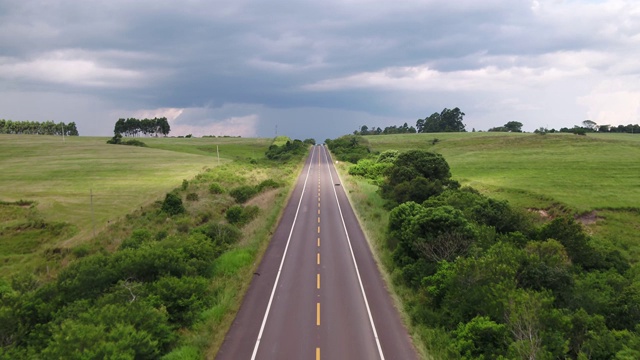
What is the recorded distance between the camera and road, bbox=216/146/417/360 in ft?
60.0

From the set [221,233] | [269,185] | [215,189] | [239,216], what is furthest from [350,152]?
[221,233]

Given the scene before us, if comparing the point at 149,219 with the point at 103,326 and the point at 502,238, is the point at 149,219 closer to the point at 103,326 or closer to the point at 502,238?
the point at 103,326

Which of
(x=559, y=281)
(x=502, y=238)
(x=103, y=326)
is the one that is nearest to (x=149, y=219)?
(x=103, y=326)

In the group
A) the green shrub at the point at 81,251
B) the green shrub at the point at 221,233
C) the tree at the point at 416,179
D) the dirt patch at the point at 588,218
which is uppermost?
the tree at the point at 416,179

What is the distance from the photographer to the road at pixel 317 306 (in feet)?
60.0

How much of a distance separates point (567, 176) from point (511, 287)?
5482 cm

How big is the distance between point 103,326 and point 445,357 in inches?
546

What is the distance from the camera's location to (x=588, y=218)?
45.8 m

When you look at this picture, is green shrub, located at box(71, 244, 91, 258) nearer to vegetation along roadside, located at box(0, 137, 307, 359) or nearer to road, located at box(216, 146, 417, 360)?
vegetation along roadside, located at box(0, 137, 307, 359)

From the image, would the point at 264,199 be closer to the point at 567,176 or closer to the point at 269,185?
the point at 269,185

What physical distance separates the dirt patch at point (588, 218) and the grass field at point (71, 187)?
179ft

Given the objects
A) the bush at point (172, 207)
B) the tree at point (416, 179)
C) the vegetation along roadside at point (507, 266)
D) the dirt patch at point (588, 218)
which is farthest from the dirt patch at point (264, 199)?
the dirt patch at point (588, 218)

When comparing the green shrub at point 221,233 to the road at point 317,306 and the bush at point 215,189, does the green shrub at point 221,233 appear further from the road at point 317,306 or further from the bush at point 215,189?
the bush at point 215,189

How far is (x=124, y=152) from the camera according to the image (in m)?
121
